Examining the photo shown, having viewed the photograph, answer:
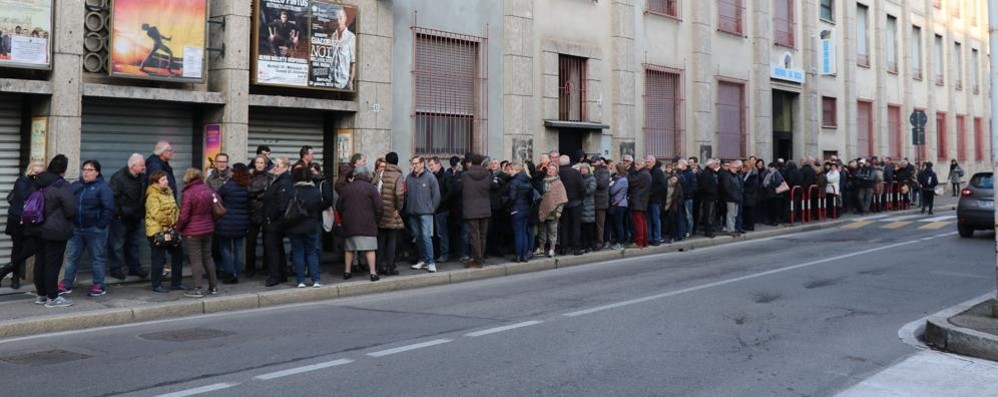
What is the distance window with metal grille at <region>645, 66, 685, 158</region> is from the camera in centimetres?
2227

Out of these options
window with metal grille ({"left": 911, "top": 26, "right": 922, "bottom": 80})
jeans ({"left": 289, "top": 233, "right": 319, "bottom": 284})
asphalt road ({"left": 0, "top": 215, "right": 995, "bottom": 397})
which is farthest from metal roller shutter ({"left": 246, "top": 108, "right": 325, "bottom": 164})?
window with metal grille ({"left": 911, "top": 26, "right": 922, "bottom": 80})

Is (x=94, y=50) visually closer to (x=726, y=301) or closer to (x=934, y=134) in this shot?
(x=726, y=301)

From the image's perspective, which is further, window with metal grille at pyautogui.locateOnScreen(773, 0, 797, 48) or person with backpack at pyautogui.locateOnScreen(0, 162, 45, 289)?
window with metal grille at pyautogui.locateOnScreen(773, 0, 797, 48)

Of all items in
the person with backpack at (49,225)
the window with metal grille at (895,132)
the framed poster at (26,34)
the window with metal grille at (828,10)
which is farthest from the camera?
the window with metal grille at (895,132)

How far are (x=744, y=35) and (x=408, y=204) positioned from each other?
51.5 feet

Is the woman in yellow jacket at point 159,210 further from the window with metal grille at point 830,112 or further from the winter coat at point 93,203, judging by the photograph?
the window with metal grille at point 830,112

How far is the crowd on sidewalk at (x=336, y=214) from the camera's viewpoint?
10.6 metres

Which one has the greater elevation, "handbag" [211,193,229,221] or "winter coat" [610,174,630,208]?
"winter coat" [610,174,630,208]

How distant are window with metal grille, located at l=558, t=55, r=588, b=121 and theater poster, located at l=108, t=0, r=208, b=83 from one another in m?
8.80

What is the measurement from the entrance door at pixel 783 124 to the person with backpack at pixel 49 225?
22611 mm

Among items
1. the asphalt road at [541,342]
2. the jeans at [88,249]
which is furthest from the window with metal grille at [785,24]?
the jeans at [88,249]

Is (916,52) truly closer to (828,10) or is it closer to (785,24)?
(828,10)

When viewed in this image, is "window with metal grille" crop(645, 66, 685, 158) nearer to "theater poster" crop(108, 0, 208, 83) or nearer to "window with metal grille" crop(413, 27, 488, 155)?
"window with metal grille" crop(413, 27, 488, 155)

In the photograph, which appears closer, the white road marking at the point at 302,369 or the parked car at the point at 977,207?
the white road marking at the point at 302,369
